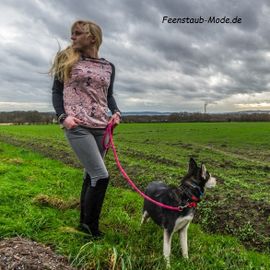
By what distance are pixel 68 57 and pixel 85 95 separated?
0.59m

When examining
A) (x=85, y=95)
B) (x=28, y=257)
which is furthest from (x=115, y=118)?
(x=28, y=257)

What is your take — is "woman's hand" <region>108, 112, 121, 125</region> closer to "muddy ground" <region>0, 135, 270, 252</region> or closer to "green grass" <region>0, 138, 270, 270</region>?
"green grass" <region>0, 138, 270, 270</region>

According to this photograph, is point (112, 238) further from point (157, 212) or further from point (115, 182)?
point (115, 182)

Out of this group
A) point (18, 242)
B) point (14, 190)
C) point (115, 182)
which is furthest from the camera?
point (115, 182)

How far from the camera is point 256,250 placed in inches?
270

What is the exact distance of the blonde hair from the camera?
5.05 m

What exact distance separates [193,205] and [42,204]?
3545mm

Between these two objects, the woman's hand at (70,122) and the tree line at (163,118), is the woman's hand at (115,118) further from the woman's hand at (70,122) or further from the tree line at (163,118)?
the tree line at (163,118)

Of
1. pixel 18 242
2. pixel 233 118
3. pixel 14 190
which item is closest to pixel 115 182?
pixel 14 190

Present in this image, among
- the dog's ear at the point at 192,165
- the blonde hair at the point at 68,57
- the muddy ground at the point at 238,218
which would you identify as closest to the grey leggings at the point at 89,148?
the blonde hair at the point at 68,57

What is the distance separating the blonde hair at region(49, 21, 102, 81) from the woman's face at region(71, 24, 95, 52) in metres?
0.04

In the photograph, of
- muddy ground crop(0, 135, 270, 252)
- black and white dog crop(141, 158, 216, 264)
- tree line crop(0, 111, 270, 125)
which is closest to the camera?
black and white dog crop(141, 158, 216, 264)

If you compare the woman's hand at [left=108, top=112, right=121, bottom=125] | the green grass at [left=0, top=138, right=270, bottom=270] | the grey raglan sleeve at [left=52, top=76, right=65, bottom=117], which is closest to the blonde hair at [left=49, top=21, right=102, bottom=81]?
the grey raglan sleeve at [left=52, top=76, right=65, bottom=117]

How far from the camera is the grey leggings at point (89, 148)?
5176 mm
